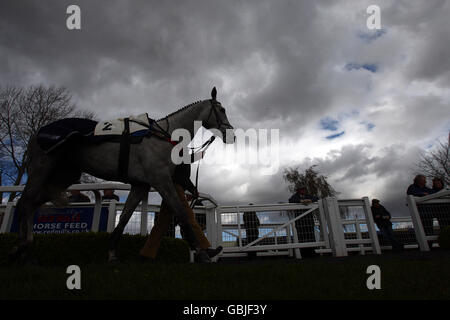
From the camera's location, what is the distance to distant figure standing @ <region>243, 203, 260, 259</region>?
7.31 meters

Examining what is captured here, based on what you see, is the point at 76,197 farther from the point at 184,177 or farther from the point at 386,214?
the point at 386,214

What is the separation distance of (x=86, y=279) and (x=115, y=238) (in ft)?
5.04

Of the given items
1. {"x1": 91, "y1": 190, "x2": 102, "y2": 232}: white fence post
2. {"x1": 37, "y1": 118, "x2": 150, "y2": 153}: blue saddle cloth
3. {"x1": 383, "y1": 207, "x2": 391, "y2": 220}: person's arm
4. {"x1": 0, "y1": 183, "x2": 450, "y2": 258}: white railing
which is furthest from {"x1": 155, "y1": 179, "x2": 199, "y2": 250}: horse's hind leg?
{"x1": 383, "y1": 207, "x2": 391, "y2": 220}: person's arm

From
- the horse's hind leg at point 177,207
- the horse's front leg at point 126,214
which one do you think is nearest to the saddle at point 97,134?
the horse's front leg at point 126,214

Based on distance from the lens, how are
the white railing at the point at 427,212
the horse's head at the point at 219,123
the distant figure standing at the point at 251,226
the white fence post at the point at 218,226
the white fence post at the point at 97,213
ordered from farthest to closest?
the white railing at the point at 427,212 < the distant figure standing at the point at 251,226 < the white fence post at the point at 218,226 < the white fence post at the point at 97,213 < the horse's head at the point at 219,123

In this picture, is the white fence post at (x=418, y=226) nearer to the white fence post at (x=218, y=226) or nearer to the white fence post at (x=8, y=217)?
the white fence post at (x=218, y=226)

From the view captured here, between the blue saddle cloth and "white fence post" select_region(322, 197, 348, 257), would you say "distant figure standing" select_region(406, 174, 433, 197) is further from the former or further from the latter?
the blue saddle cloth

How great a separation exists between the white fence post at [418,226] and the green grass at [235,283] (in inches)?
230

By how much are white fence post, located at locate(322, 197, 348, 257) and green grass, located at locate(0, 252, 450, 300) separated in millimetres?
3864

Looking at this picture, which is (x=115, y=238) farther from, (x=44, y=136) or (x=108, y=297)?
(x=108, y=297)

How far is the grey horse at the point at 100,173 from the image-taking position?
3561 mm

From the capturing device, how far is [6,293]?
2020 mm
